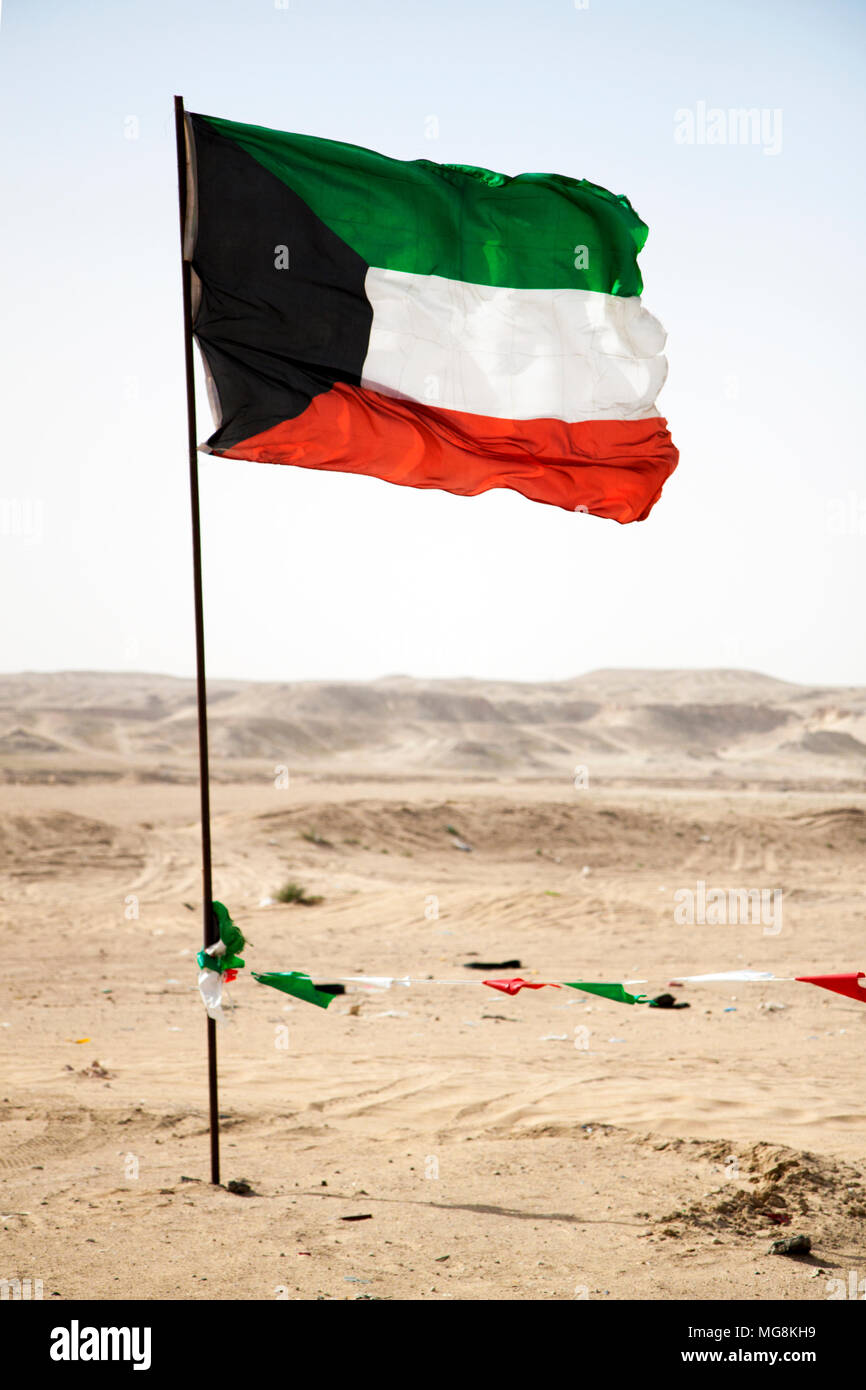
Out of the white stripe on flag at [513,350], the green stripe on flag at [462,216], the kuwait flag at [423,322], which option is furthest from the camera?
the white stripe on flag at [513,350]

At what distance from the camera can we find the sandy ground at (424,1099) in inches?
203

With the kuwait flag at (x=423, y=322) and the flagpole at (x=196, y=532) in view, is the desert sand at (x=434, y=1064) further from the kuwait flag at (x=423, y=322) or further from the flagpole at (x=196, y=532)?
the kuwait flag at (x=423, y=322)

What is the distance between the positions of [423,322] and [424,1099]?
5.28 metres

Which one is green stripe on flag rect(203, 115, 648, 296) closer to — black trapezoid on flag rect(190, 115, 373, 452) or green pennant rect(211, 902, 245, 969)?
black trapezoid on flag rect(190, 115, 373, 452)

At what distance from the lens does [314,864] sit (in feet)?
68.9

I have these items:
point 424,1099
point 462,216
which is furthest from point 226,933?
point 462,216

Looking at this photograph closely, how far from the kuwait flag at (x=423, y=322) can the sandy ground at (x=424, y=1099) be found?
4.01 metres

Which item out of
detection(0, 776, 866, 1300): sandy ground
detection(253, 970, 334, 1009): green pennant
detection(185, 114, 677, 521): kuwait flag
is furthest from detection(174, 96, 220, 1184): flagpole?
detection(0, 776, 866, 1300): sandy ground

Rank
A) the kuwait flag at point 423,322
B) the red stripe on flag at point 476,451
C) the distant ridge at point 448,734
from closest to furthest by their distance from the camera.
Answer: the kuwait flag at point 423,322 < the red stripe on flag at point 476,451 < the distant ridge at point 448,734

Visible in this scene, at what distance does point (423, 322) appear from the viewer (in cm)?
656

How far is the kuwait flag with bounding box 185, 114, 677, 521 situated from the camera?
19.4ft

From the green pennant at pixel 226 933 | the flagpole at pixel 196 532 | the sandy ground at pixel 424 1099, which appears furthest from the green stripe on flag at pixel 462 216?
the sandy ground at pixel 424 1099

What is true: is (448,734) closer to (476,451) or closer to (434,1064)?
(434,1064)

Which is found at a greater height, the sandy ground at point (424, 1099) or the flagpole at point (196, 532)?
the flagpole at point (196, 532)
